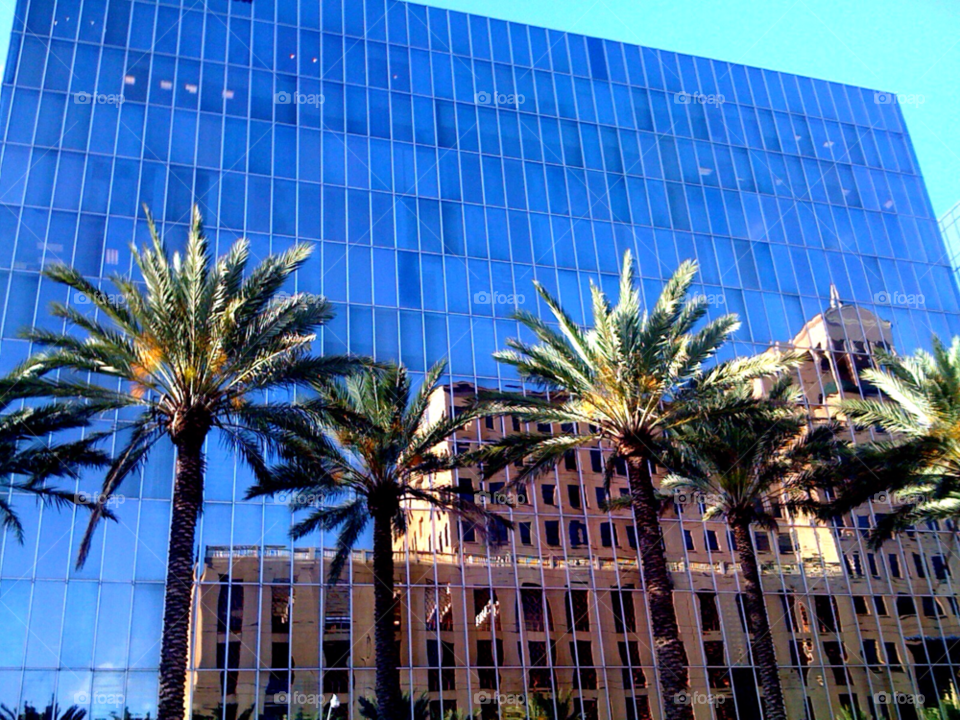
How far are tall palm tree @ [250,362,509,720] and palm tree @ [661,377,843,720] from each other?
640 cm

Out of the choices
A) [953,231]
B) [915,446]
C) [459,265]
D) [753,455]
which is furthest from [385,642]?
[953,231]

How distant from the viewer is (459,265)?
37625 millimetres

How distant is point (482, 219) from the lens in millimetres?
39125

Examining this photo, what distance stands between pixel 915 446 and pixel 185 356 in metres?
19.6

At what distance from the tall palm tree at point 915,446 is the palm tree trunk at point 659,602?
7.84 m

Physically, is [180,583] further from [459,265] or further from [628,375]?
[459,265]

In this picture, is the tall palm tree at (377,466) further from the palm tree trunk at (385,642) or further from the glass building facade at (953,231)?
the glass building facade at (953,231)

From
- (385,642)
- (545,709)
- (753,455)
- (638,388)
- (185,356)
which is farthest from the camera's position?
(545,709)

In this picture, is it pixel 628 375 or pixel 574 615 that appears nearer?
pixel 628 375

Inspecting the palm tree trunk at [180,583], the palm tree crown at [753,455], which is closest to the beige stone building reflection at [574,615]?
the palm tree crown at [753,455]

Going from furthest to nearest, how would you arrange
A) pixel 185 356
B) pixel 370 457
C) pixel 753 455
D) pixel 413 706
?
pixel 413 706
pixel 753 455
pixel 370 457
pixel 185 356

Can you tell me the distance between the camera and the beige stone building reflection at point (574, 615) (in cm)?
2906

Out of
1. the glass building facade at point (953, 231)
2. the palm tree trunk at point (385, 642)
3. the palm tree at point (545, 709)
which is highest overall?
the glass building facade at point (953, 231)

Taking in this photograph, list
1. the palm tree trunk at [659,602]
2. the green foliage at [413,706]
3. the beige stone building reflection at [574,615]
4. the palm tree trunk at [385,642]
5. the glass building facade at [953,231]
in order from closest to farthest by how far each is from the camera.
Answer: the palm tree trunk at [659,602]
the palm tree trunk at [385,642]
the green foliage at [413,706]
the beige stone building reflection at [574,615]
the glass building facade at [953,231]
